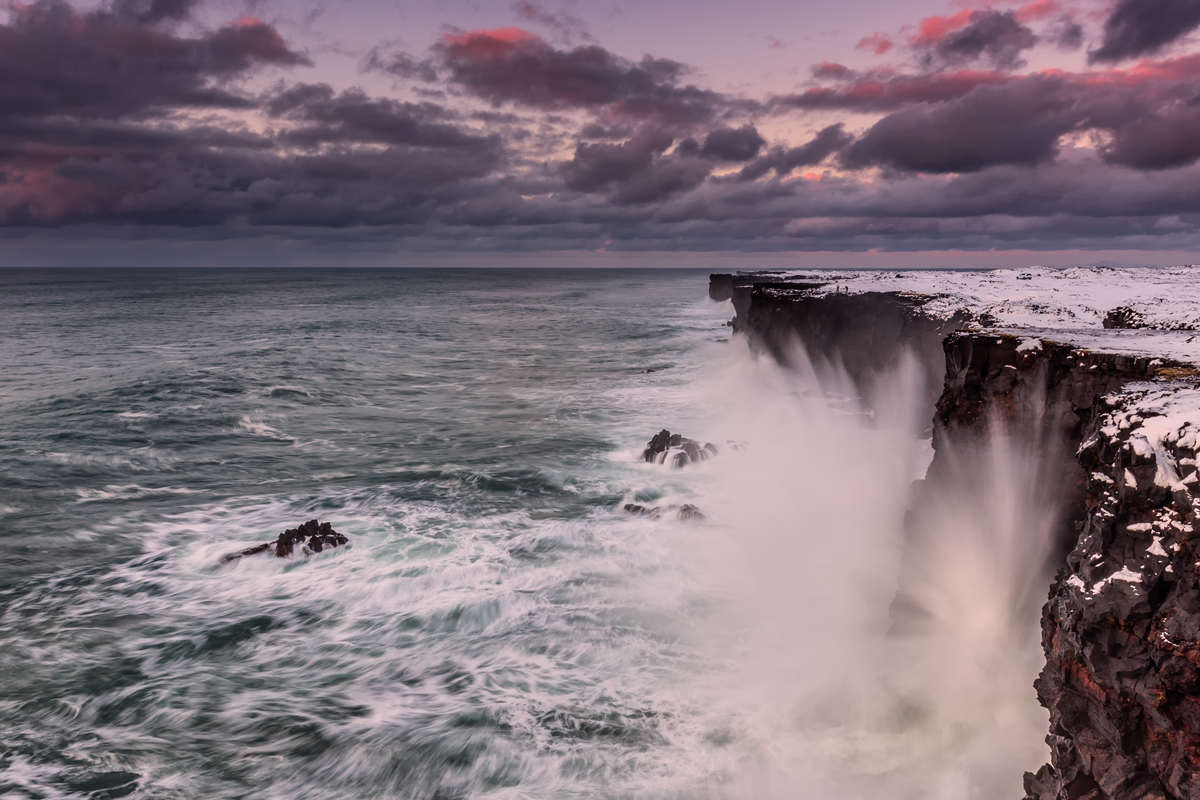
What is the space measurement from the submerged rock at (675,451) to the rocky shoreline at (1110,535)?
510 inches

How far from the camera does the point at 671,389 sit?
128 ft

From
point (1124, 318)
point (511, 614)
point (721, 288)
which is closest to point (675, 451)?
point (511, 614)

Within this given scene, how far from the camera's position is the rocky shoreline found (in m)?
5.20

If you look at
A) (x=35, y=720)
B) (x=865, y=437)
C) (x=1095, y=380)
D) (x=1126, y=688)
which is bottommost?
(x=35, y=720)

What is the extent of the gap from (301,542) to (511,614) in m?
6.31

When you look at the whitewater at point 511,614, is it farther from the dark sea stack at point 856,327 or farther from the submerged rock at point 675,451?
the dark sea stack at point 856,327

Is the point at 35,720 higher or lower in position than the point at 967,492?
lower

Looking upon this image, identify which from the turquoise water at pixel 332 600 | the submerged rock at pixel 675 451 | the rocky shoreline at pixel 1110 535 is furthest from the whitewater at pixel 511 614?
the rocky shoreline at pixel 1110 535

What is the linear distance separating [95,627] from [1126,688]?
16.5 metres

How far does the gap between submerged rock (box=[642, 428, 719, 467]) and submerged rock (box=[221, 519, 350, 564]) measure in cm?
1117

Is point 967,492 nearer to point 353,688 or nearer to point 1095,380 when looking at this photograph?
point 1095,380

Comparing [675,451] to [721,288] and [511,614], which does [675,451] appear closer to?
[511,614]

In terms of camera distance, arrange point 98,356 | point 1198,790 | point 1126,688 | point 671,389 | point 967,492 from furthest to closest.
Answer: point 98,356 < point 671,389 < point 967,492 < point 1126,688 < point 1198,790

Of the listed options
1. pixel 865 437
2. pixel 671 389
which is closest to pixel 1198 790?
pixel 865 437
